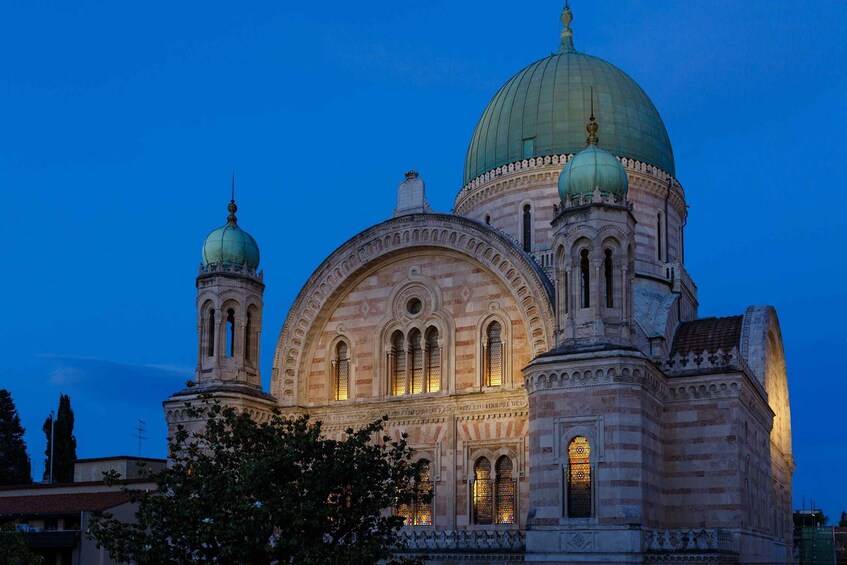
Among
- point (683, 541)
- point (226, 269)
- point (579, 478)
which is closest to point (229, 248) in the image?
point (226, 269)

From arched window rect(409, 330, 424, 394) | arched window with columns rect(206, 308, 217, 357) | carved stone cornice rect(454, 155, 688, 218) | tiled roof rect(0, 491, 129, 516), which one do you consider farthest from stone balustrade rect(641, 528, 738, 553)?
tiled roof rect(0, 491, 129, 516)

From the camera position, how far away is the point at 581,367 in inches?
1190

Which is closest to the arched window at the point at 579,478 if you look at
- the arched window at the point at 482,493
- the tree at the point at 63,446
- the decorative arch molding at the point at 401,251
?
the decorative arch molding at the point at 401,251

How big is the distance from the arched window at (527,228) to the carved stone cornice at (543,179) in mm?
880

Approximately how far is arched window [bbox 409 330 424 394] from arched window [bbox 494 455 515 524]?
12.7ft

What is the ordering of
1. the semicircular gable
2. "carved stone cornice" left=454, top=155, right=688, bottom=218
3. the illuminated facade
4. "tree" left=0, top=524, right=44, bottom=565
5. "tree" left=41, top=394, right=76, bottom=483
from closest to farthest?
the illuminated facade → "tree" left=0, top=524, right=44, bottom=565 → the semicircular gable → "carved stone cornice" left=454, top=155, right=688, bottom=218 → "tree" left=41, top=394, right=76, bottom=483

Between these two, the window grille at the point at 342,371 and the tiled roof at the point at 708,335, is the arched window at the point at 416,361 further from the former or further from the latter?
the tiled roof at the point at 708,335

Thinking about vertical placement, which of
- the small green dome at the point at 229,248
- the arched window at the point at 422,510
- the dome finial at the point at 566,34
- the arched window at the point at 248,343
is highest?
the dome finial at the point at 566,34

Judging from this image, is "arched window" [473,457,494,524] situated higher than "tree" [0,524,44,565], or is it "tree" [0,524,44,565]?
"arched window" [473,457,494,524]

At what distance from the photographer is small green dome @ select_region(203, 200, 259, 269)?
1517 inches

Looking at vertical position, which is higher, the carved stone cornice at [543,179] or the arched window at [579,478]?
the carved stone cornice at [543,179]

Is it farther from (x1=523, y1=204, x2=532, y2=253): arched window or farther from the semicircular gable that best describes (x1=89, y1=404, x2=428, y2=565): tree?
(x1=523, y1=204, x2=532, y2=253): arched window

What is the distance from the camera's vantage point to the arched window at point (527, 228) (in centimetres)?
4162

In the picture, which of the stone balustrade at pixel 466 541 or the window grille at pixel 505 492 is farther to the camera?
the window grille at pixel 505 492
